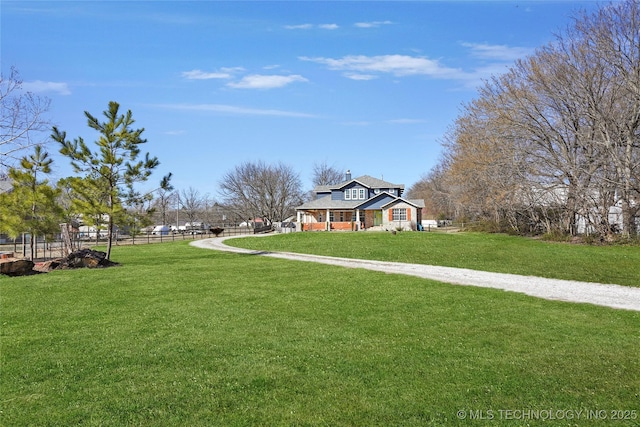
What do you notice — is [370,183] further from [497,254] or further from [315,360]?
[315,360]

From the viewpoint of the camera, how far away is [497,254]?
76.4ft

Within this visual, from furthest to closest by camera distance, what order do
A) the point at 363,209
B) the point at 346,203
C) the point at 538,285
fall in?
the point at 346,203, the point at 363,209, the point at 538,285

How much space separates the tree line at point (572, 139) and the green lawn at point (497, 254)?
153 inches

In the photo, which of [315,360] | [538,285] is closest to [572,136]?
[538,285]

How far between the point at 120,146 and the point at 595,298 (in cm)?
1914

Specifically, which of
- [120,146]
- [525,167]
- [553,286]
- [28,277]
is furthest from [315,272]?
[525,167]

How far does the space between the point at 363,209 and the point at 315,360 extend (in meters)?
42.6

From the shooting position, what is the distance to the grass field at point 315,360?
485 centimetres

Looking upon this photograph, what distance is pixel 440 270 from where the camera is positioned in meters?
17.6

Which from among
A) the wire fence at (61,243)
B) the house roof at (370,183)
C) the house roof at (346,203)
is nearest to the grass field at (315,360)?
the wire fence at (61,243)

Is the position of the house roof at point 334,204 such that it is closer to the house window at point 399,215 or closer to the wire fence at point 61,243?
the house window at point 399,215

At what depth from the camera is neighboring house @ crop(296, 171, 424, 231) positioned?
153ft

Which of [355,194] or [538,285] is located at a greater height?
[355,194]

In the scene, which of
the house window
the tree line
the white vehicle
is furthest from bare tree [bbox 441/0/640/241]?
the white vehicle
